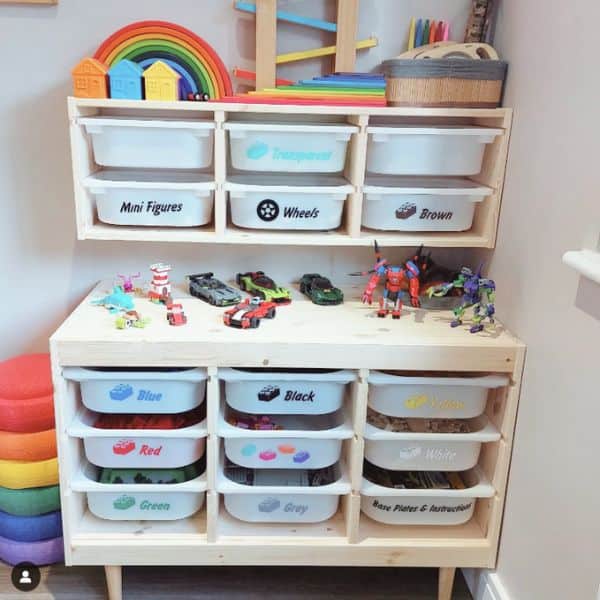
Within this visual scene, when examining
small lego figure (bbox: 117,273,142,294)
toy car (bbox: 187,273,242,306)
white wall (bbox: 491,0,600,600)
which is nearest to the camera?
white wall (bbox: 491,0,600,600)

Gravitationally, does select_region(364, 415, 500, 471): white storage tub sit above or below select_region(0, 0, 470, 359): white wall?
below

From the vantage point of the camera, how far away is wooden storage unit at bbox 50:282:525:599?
1352mm

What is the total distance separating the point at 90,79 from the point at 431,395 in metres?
0.99

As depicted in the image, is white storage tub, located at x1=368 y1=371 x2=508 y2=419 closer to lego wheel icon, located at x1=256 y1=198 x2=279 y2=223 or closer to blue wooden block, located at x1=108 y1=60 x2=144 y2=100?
lego wheel icon, located at x1=256 y1=198 x2=279 y2=223

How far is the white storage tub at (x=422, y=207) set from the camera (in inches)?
59.7

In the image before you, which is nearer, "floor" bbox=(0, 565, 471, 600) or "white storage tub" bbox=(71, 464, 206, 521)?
"white storage tub" bbox=(71, 464, 206, 521)

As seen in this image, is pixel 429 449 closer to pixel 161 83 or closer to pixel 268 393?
pixel 268 393

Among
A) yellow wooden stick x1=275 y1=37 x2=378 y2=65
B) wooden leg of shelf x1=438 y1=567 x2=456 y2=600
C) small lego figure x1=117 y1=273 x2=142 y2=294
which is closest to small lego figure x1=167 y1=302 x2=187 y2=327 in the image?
small lego figure x1=117 y1=273 x2=142 y2=294

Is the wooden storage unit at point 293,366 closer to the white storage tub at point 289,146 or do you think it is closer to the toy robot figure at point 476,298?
the toy robot figure at point 476,298

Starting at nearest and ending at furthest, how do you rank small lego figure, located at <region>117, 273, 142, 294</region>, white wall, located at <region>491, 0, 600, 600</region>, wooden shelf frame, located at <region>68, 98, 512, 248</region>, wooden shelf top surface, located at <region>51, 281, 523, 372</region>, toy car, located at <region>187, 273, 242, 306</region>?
white wall, located at <region>491, 0, 600, 600</region>, wooden shelf top surface, located at <region>51, 281, 523, 372</region>, wooden shelf frame, located at <region>68, 98, 512, 248</region>, toy car, located at <region>187, 273, 242, 306</region>, small lego figure, located at <region>117, 273, 142, 294</region>

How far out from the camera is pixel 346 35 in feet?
5.15

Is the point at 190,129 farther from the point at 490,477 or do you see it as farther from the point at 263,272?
the point at 490,477

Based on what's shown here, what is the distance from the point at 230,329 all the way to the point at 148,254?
0.48m

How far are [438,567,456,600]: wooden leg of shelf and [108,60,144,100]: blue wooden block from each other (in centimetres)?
126
